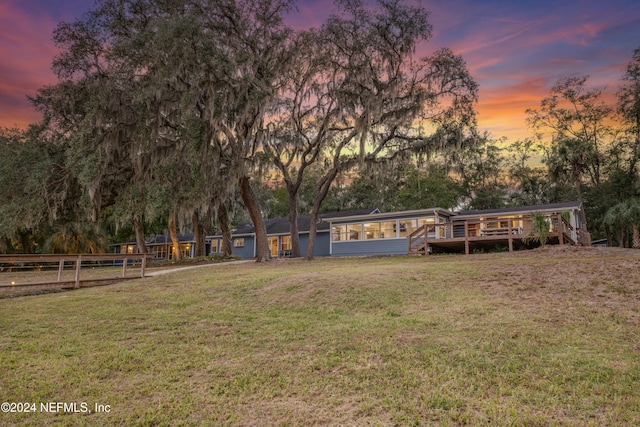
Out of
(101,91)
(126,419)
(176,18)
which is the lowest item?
(126,419)

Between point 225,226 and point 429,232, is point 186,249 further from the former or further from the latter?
point 429,232

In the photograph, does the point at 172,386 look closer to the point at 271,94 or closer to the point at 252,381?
the point at 252,381

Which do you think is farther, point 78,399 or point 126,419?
point 78,399

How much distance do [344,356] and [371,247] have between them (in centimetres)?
2068

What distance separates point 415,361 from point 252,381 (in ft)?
6.43

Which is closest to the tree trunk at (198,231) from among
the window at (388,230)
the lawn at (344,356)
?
the window at (388,230)

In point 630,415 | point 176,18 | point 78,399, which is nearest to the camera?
point 630,415

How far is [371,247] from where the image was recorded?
25.6 m

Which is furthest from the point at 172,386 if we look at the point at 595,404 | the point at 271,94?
the point at 271,94

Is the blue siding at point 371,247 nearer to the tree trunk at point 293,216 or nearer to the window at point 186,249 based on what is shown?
the tree trunk at point 293,216

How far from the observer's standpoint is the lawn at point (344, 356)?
3734 millimetres

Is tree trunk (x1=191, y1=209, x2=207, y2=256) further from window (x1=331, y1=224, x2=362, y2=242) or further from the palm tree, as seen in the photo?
the palm tree

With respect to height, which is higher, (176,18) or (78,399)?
(176,18)

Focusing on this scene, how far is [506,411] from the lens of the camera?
11.7ft
